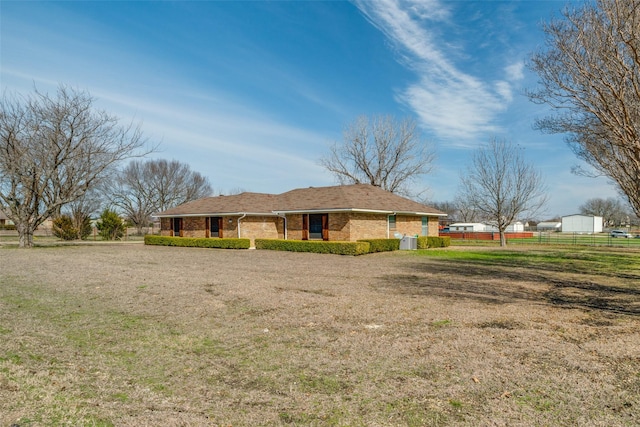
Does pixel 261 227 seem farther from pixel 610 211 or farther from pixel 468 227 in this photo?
pixel 610 211

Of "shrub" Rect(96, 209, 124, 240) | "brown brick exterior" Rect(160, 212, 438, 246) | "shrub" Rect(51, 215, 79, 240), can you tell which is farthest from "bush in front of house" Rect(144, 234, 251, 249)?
"shrub" Rect(51, 215, 79, 240)

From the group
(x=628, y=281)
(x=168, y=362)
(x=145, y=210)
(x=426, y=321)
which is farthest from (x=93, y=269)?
(x=145, y=210)

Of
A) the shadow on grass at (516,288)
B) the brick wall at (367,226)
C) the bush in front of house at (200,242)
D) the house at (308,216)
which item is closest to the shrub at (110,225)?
the house at (308,216)

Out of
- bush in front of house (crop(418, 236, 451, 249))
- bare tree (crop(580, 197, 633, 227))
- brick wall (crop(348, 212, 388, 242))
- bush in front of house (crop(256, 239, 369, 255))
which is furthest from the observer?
bare tree (crop(580, 197, 633, 227))

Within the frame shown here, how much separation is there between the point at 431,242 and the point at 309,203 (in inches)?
374

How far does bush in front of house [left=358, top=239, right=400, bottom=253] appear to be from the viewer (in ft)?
76.8

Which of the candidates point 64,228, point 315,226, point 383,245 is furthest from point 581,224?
point 64,228

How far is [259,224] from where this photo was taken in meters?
28.6

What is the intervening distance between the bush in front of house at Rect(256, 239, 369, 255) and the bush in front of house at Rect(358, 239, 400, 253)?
91 centimetres

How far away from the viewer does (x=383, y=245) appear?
80.0 feet

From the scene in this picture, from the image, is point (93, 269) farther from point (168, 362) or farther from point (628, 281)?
point (628, 281)

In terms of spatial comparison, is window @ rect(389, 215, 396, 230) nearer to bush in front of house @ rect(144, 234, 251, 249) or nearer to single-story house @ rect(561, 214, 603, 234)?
bush in front of house @ rect(144, 234, 251, 249)

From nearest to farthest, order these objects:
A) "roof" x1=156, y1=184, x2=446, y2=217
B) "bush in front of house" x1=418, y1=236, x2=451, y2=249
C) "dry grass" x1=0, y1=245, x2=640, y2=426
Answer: "dry grass" x1=0, y1=245, x2=640, y2=426
"roof" x1=156, y1=184, x2=446, y2=217
"bush in front of house" x1=418, y1=236, x2=451, y2=249

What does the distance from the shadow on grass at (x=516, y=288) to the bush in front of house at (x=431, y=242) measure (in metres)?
12.2
